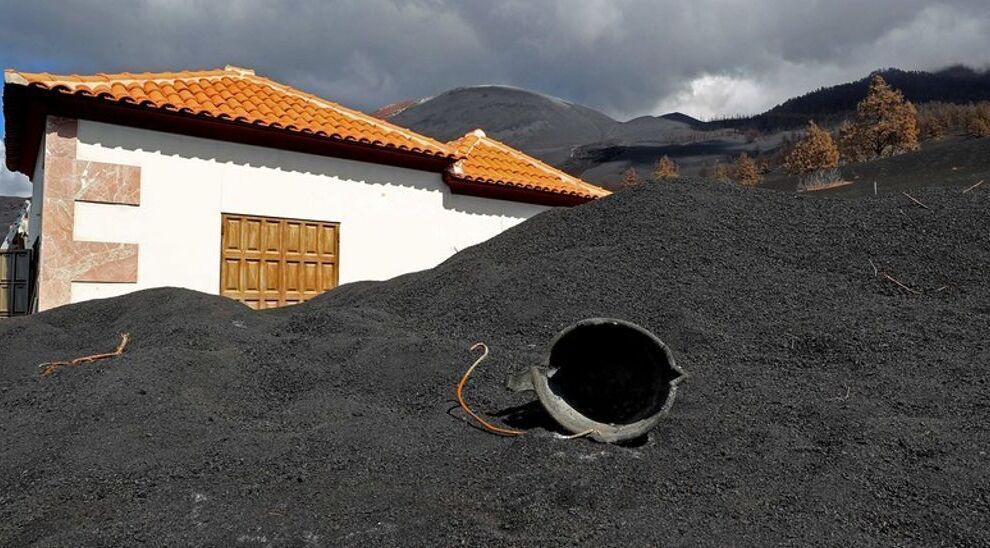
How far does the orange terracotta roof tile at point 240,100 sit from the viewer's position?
6.72 m

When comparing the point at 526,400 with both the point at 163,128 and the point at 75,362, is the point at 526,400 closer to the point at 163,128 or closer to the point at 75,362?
the point at 75,362

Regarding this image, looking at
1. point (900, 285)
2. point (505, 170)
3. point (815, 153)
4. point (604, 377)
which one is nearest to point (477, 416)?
point (604, 377)

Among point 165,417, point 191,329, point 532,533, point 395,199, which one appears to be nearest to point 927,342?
point 532,533

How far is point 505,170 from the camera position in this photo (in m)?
10.1

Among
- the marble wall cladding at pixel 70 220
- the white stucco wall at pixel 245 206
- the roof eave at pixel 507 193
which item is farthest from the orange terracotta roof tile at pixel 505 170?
the marble wall cladding at pixel 70 220

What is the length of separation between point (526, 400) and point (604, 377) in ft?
1.60

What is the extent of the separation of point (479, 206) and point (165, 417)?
6.56m

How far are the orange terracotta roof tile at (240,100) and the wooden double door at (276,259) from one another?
3.81ft

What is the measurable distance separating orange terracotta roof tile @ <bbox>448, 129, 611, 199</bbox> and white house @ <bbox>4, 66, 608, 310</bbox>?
0.09m

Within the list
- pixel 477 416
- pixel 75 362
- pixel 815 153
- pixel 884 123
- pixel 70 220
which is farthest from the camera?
pixel 815 153

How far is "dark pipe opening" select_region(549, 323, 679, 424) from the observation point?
365 cm

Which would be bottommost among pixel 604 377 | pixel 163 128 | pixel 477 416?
pixel 477 416

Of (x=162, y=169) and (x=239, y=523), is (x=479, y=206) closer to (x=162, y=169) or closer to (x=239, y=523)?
(x=162, y=169)

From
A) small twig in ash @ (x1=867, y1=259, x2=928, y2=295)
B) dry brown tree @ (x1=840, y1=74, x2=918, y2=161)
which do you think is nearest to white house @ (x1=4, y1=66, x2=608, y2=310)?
small twig in ash @ (x1=867, y1=259, x2=928, y2=295)
